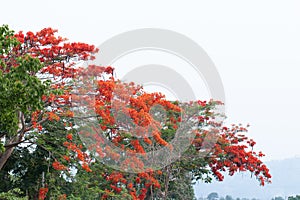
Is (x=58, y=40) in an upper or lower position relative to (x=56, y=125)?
upper

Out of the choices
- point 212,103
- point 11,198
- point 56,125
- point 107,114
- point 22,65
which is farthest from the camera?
point 212,103

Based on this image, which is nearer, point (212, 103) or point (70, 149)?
point (70, 149)

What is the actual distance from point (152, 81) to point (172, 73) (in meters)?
0.65

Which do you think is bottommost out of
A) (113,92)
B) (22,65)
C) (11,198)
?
(11,198)

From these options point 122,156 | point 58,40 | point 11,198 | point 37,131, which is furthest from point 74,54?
point 11,198

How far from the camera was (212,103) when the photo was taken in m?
15.0

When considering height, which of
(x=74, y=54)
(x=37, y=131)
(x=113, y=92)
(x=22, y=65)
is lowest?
(x=22, y=65)

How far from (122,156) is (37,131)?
2.40 meters

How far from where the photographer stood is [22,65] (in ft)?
20.9

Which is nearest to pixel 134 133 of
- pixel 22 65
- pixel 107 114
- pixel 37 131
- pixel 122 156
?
pixel 122 156

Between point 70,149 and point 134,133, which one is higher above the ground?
point 134,133

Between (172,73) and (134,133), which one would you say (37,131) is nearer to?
(134,133)

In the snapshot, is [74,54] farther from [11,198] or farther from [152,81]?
[11,198]

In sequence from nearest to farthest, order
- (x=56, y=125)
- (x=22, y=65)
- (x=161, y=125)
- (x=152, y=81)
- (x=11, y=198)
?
1. (x=22, y=65)
2. (x=11, y=198)
3. (x=56, y=125)
4. (x=152, y=81)
5. (x=161, y=125)
